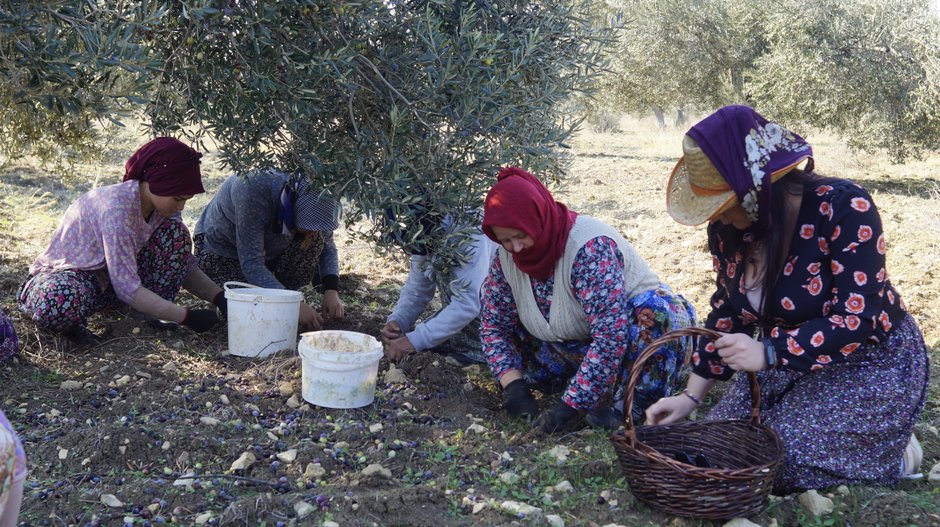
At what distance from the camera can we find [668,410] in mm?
3125

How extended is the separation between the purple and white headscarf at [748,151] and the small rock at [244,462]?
1.92 m

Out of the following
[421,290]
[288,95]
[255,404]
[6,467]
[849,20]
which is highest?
[849,20]

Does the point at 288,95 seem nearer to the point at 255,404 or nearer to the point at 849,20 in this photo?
the point at 255,404

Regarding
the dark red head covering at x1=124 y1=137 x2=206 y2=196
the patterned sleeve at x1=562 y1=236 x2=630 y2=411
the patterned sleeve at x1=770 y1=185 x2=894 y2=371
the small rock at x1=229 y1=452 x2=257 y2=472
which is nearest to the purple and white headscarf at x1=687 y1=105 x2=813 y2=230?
the patterned sleeve at x1=770 y1=185 x2=894 y2=371

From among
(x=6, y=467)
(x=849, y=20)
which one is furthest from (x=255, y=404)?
(x=849, y=20)

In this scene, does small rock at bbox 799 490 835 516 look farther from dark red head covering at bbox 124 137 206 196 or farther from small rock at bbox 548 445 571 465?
dark red head covering at bbox 124 137 206 196

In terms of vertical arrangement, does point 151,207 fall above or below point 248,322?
above

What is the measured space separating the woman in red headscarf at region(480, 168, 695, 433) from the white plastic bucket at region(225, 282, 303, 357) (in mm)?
1153

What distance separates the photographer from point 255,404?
376 centimetres

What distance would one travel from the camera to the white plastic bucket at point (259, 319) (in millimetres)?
4309

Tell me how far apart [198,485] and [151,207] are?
2094 millimetres

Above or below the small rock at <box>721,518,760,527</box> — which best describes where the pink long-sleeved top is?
above

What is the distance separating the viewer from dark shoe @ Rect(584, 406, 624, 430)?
11.6 feet

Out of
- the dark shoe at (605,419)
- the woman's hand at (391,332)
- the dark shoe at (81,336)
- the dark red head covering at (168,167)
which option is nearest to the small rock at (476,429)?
the dark shoe at (605,419)
